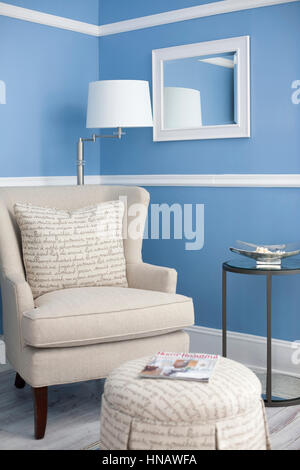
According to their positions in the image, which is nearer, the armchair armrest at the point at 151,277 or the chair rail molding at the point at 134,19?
the armchair armrest at the point at 151,277

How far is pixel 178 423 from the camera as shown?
5.72ft

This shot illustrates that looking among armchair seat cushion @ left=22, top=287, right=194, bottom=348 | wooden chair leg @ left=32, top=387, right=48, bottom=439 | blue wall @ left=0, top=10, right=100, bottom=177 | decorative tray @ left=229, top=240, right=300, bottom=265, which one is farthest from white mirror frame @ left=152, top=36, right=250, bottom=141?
wooden chair leg @ left=32, top=387, right=48, bottom=439

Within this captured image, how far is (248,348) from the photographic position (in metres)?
3.31

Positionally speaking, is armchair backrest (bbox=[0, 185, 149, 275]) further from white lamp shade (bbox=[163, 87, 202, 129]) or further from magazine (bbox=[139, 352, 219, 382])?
magazine (bbox=[139, 352, 219, 382])

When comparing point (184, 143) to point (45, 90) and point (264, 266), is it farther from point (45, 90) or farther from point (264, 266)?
point (264, 266)

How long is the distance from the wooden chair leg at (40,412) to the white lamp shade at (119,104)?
143 centimetres

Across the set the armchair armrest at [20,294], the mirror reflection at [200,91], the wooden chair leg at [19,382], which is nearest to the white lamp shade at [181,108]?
the mirror reflection at [200,91]

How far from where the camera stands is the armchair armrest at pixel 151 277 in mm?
2885

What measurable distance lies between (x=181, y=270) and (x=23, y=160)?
1.09m

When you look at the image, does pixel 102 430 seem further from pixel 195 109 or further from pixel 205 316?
pixel 195 109

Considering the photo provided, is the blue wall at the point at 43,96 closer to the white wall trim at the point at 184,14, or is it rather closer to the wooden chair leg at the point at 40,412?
the white wall trim at the point at 184,14

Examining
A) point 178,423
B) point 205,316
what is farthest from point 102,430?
point 205,316

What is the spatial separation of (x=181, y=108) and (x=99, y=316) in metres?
1.48

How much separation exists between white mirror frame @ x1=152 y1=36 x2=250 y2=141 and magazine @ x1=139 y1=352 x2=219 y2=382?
154 centimetres
